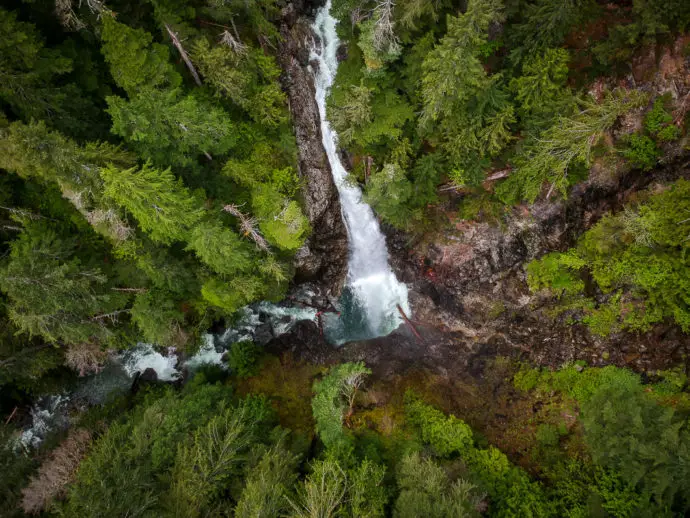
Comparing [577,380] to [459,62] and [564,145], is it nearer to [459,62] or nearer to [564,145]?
[564,145]

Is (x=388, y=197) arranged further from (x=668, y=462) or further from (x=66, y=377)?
(x=66, y=377)

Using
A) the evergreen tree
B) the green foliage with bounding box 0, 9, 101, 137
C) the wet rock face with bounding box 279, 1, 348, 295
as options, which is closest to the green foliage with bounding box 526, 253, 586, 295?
the wet rock face with bounding box 279, 1, 348, 295

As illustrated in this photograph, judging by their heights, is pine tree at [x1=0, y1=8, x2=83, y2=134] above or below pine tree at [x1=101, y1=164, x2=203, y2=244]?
above

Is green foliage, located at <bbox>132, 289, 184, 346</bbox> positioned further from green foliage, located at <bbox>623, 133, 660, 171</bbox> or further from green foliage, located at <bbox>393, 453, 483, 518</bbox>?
green foliage, located at <bbox>623, 133, 660, 171</bbox>

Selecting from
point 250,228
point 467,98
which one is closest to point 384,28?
point 467,98

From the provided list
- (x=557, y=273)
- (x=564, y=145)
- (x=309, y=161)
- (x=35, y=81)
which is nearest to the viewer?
(x=35, y=81)

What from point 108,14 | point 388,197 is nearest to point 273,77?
point 108,14
